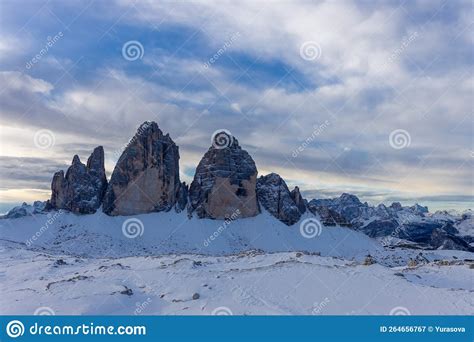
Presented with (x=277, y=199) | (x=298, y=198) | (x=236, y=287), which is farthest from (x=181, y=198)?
(x=236, y=287)

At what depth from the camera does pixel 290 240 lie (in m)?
84.8

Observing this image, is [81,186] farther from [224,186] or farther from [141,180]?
[224,186]

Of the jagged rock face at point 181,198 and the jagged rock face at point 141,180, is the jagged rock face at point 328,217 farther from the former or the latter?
the jagged rock face at point 141,180

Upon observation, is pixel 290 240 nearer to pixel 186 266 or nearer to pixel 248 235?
pixel 248 235

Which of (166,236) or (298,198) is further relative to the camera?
(298,198)

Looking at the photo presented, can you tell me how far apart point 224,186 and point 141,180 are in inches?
676

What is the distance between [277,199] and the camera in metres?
93.5

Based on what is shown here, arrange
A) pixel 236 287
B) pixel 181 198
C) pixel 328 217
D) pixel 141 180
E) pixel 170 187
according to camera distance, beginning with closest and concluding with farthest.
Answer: pixel 236 287
pixel 141 180
pixel 170 187
pixel 181 198
pixel 328 217

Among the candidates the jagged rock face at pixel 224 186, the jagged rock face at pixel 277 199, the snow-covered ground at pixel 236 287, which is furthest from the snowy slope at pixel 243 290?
the jagged rock face at pixel 277 199

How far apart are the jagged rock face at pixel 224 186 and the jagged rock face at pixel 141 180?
263 inches

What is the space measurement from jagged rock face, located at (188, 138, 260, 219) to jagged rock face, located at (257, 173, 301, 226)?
4.59m

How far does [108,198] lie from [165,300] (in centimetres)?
6284

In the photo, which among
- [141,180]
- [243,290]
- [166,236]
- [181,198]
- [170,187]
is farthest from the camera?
[181,198]
